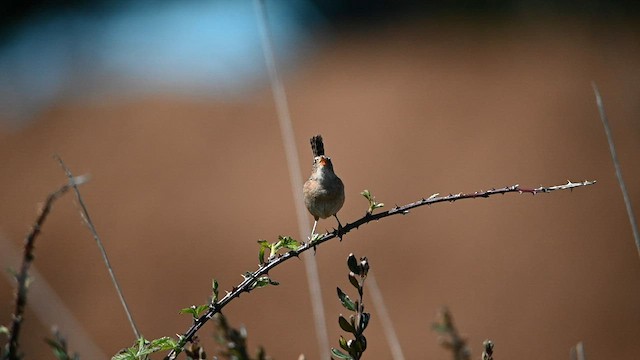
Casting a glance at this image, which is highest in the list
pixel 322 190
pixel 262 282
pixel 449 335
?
pixel 322 190

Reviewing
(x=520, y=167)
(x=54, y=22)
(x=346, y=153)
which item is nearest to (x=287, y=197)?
(x=346, y=153)

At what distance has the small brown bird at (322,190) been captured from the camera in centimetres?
195

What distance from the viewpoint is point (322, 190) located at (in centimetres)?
199

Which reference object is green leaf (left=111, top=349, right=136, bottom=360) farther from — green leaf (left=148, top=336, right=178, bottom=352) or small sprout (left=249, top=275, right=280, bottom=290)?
small sprout (left=249, top=275, right=280, bottom=290)

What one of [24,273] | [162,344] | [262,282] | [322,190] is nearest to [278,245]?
[262,282]

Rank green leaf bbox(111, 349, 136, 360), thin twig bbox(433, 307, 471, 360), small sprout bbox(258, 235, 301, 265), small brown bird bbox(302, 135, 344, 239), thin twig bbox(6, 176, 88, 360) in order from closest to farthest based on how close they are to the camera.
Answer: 1. thin twig bbox(433, 307, 471, 360)
2. thin twig bbox(6, 176, 88, 360)
3. green leaf bbox(111, 349, 136, 360)
4. small sprout bbox(258, 235, 301, 265)
5. small brown bird bbox(302, 135, 344, 239)

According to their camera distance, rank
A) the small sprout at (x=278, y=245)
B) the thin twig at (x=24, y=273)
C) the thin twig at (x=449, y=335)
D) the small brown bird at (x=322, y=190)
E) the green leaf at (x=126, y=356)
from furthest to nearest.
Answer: the small brown bird at (x=322, y=190)
the small sprout at (x=278, y=245)
the green leaf at (x=126, y=356)
the thin twig at (x=24, y=273)
the thin twig at (x=449, y=335)

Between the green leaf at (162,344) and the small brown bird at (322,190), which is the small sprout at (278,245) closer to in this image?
the green leaf at (162,344)

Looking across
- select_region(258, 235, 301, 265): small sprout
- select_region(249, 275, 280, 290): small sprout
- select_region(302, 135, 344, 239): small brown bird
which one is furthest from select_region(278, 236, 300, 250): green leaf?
select_region(302, 135, 344, 239): small brown bird

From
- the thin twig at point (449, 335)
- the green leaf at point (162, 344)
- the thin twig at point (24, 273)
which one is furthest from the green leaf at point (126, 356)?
the thin twig at point (449, 335)

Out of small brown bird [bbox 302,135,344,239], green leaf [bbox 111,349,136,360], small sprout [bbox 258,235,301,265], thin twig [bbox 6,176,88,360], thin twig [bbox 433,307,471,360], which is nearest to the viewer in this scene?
thin twig [bbox 433,307,471,360]

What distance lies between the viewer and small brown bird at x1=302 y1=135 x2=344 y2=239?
1.95 m

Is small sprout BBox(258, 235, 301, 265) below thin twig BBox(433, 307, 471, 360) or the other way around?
the other way around

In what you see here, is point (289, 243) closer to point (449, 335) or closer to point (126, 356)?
point (126, 356)
